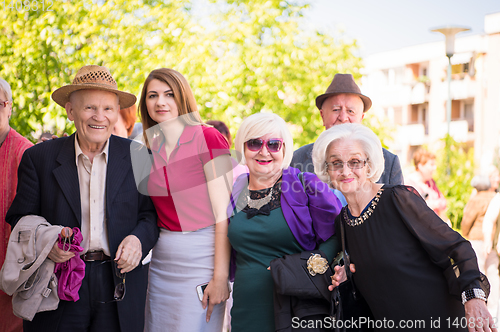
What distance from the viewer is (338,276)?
242 centimetres

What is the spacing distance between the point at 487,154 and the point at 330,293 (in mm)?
10460

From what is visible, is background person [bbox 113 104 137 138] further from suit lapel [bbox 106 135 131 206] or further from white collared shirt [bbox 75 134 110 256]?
white collared shirt [bbox 75 134 110 256]

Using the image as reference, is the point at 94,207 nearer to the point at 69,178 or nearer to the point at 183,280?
the point at 69,178

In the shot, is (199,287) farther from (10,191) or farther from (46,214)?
(10,191)

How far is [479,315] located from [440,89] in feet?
116

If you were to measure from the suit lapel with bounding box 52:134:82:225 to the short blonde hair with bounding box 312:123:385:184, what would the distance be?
4.63 ft

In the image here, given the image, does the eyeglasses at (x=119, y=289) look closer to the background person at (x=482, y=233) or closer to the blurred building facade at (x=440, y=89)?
the background person at (x=482, y=233)

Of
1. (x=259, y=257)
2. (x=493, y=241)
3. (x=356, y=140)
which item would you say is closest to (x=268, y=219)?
(x=259, y=257)

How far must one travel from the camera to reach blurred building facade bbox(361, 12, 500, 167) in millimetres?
29188

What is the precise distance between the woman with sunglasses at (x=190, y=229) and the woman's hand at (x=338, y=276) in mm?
690

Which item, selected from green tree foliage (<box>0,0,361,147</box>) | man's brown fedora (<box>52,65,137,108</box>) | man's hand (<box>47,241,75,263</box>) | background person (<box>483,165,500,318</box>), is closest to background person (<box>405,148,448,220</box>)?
background person (<box>483,165,500,318</box>)

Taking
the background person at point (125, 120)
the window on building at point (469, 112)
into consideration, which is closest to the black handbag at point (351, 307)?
the background person at point (125, 120)

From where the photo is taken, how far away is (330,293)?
2.44 m

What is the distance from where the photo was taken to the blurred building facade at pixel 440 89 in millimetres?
Answer: 29188
